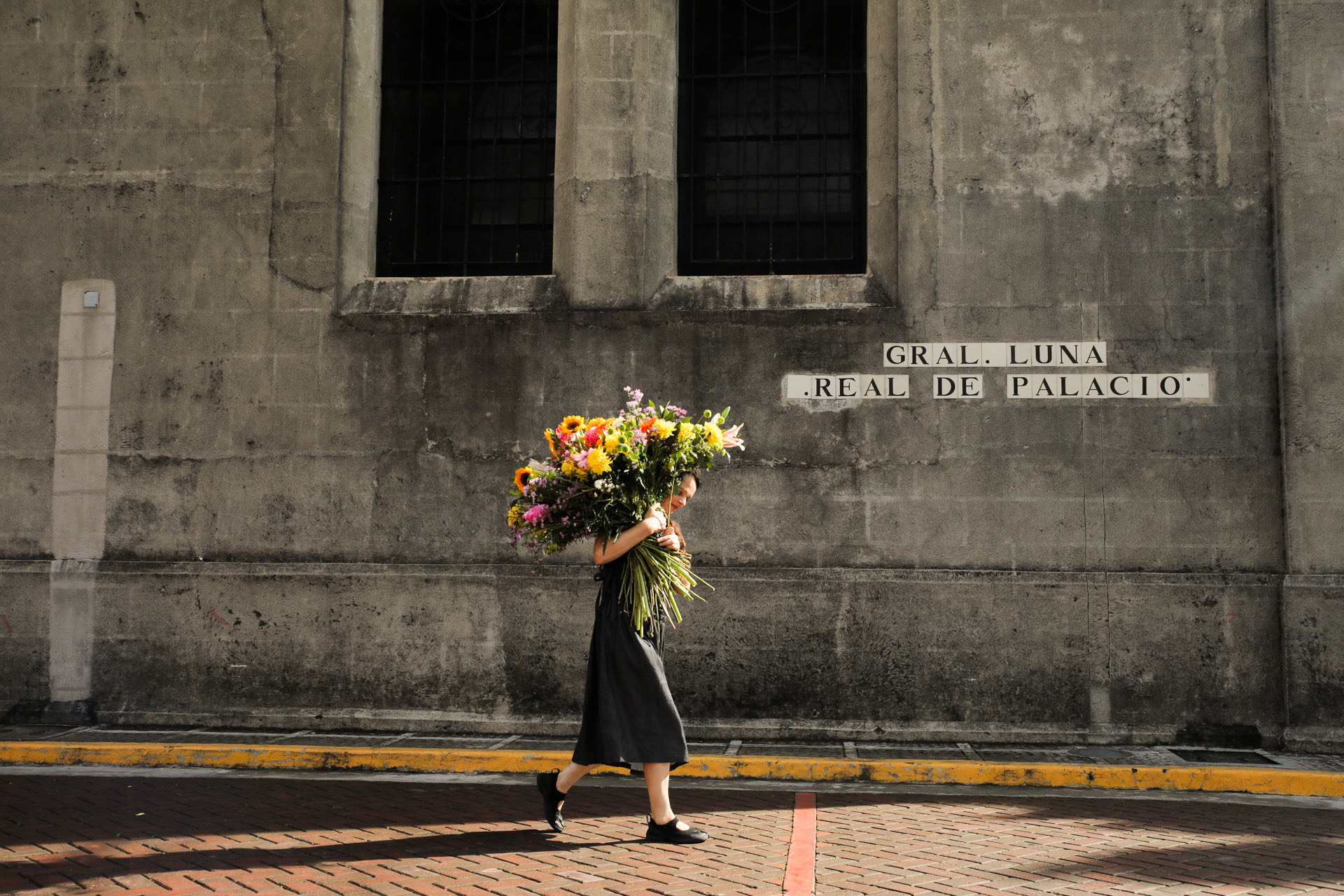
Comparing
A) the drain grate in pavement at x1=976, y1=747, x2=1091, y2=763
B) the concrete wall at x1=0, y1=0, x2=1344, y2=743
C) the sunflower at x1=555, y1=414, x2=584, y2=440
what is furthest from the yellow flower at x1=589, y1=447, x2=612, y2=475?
the drain grate in pavement at x1=976, y1=747, x2=1091, y2=763

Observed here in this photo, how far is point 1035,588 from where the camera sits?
26.2ft

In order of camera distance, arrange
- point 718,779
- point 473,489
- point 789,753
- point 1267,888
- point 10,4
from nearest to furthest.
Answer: point 1267,888
point 718,779
point 789,753
point 473,489
point 10,4

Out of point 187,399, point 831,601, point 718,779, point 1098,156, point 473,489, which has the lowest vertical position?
point 718,779

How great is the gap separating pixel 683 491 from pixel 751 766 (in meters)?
2.58

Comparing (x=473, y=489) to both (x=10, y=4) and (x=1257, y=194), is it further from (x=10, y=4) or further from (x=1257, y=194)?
(x=1257, y=194)

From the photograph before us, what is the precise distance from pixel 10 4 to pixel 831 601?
904cm

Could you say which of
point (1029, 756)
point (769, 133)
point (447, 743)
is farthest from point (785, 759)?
point (769, 133)

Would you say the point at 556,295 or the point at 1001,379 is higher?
the point at 556,295

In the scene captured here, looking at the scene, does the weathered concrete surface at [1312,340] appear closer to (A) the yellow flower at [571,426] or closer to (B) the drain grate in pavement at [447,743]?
(A) the yellow flower at [571,426]

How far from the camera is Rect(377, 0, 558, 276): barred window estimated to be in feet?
31.2

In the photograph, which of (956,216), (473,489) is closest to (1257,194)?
(956,216)

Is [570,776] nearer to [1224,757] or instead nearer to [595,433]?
[595,433]

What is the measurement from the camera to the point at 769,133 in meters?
9.34

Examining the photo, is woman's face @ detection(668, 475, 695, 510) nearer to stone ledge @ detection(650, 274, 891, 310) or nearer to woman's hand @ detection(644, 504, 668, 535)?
woman's hand @ detection(644, 504, 668, 535)
